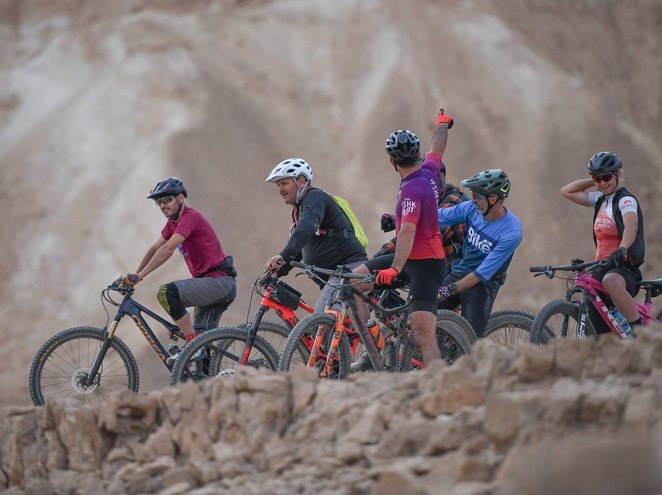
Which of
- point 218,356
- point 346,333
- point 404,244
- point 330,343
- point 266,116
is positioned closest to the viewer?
point 404,244

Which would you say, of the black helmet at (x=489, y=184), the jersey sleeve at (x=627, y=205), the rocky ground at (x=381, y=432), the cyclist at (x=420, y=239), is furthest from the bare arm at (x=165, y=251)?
the jersey sleeve at (x=627, y=205)

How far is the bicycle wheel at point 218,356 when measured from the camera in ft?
32.6


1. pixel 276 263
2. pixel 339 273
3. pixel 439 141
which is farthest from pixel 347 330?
pixel 439 141

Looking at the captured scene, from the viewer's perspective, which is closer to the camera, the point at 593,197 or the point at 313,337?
the point at 313,337

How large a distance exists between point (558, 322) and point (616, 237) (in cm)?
100

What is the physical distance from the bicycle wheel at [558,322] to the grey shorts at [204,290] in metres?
3.01

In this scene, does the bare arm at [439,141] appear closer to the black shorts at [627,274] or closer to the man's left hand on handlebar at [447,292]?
the man's left hand on handlebar at [447,292]

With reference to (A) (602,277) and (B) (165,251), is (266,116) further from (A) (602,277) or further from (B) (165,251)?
(A) (602,277)

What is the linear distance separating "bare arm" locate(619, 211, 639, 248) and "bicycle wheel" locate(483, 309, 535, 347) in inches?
45.8

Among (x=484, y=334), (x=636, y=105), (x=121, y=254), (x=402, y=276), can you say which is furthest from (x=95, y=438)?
(x=636, y=105)

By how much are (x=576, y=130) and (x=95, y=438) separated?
911 inches

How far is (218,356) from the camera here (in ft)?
33.2

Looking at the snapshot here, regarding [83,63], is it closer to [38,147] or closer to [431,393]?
[38,147]

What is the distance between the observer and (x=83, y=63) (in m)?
29.1
